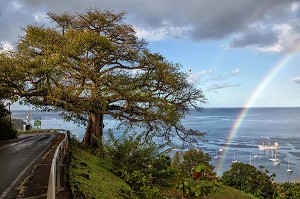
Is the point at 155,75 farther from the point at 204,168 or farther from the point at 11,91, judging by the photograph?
the point at 204,168

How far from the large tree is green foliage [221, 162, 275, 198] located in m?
21.4

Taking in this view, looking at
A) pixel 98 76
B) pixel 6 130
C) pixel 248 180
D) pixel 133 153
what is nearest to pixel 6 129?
pixel 6 130

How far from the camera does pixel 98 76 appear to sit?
19.1 m

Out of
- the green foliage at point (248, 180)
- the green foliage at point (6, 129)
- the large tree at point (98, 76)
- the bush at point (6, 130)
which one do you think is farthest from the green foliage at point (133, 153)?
the green foliage at point (248, 180)

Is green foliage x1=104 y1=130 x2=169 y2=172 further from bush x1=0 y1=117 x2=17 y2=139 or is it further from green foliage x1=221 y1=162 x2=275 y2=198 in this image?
green foliage x1=221 y1=162 x2=275 y2=198

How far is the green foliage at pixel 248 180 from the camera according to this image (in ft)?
126

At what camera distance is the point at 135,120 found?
19797 mm

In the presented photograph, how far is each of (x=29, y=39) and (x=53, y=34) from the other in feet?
5.13

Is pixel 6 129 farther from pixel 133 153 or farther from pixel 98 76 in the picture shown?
pixel 133 153

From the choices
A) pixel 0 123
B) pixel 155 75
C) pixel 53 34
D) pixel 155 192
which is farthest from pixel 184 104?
pixel 0 123

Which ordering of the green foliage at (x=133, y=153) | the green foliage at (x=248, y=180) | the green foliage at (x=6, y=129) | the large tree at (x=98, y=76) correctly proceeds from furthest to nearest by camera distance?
the green foliage at (x=248, y=180) → the green foliage at (x=6, y=129) → the large tree at (x=98, y=76) → the green foliage at (x=133, y=153)

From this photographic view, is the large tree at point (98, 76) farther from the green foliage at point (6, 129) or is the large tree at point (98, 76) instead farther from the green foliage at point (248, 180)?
the green foliage at point (248, 180)

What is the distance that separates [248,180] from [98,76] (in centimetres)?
2854

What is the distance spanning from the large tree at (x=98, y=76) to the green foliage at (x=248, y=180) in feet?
70.2
